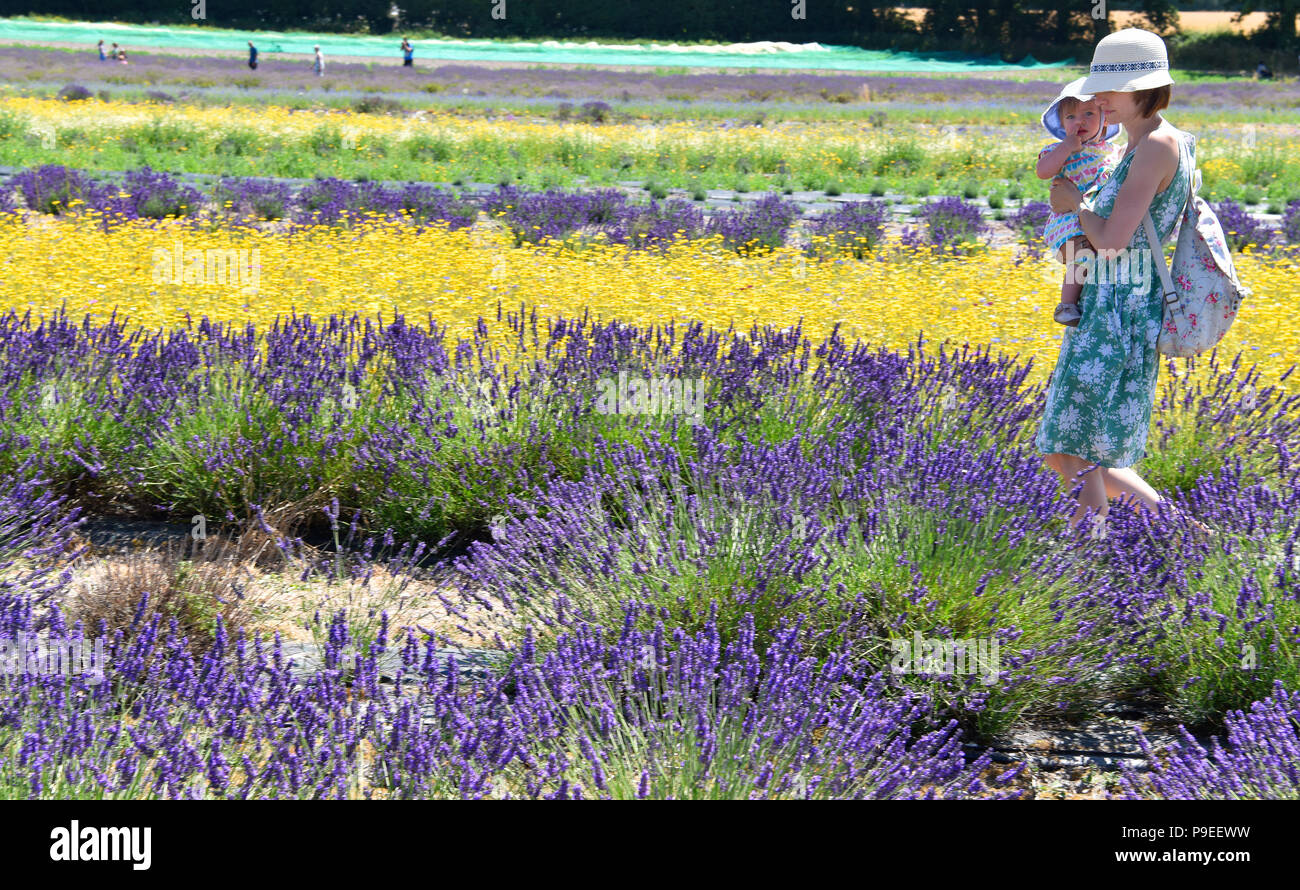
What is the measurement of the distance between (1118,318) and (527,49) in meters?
68.1

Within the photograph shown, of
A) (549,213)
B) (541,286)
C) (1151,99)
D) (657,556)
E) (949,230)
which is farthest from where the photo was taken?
(949,230)

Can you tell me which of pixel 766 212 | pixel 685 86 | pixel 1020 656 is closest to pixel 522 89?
pixel 685 86

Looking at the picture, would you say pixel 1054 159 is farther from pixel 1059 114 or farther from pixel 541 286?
pixel 541 286

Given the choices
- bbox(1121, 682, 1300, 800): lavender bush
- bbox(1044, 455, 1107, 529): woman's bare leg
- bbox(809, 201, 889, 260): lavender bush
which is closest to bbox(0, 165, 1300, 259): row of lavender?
bbox(809, 201, 889, 260): lavender bush

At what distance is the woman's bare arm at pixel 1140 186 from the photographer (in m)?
3.64

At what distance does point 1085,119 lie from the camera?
12.2ft

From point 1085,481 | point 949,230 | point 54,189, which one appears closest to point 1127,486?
point 1085,481

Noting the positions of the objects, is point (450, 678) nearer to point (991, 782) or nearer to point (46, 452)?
point (991, 782)

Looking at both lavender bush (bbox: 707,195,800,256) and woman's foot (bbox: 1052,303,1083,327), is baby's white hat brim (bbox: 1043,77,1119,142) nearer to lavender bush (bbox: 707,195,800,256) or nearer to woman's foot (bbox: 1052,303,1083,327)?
woman's foot (bbox: 1052,303,1083,327)

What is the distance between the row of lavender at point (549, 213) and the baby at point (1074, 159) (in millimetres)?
6645

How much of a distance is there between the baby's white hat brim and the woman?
29mm

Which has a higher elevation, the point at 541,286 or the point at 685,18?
the point at 685,18

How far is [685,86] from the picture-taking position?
151 feet

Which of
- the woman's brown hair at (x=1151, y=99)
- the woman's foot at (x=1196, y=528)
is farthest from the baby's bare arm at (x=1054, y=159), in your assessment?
the woman's foot at (x=1196, y=528)
